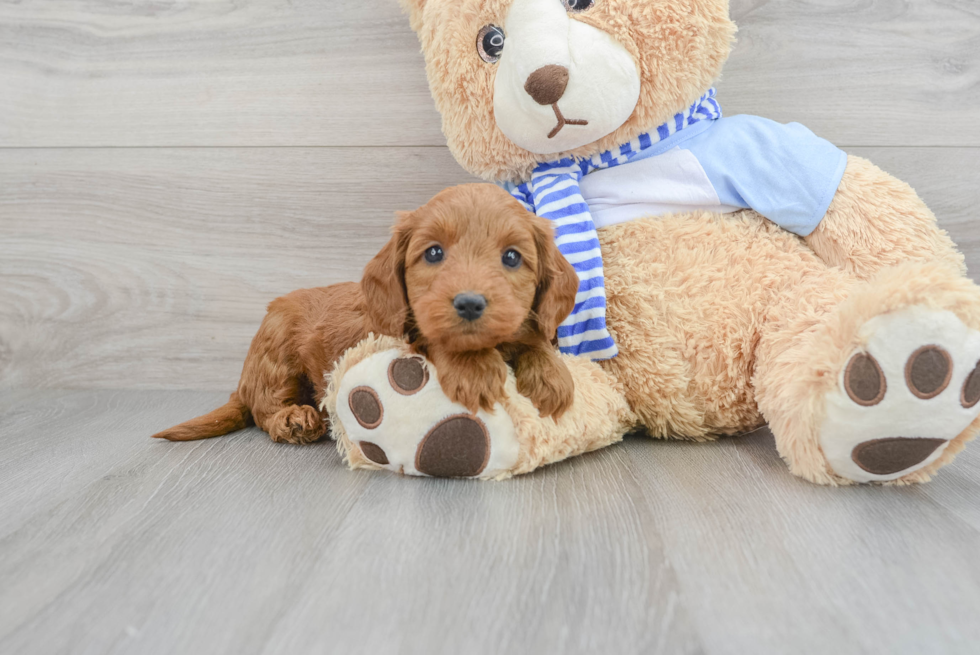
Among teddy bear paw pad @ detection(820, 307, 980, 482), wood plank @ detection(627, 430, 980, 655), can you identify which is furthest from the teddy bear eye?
teddy bear paw pad @ detection(820, 307, 980, 482)

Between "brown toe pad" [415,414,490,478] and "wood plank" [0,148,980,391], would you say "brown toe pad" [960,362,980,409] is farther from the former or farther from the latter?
"wood plank" [0,148,980,391]

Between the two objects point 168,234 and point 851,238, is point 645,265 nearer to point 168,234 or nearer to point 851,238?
point 851,238

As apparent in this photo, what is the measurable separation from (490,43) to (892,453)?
2.49ft

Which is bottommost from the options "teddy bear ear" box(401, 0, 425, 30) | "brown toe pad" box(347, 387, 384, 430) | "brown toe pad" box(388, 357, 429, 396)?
"brown toe pad" box(347, 387, 384, 430)

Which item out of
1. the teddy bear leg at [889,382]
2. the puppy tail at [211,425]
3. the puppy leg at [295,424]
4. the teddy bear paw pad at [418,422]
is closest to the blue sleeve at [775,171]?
the teddy bear leg at [889,382]

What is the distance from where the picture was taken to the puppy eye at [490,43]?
3.22ft

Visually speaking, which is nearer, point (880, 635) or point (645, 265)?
point (880, 635)

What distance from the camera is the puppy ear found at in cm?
86

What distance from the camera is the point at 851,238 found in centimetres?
97

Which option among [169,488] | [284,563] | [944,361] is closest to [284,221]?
[169,488]

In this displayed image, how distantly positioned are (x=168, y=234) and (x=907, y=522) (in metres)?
1.47

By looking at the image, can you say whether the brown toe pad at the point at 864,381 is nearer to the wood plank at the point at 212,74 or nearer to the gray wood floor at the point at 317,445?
the gray wood floor at the point at 317,445

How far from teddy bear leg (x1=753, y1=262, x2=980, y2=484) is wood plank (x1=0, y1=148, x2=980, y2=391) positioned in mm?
840

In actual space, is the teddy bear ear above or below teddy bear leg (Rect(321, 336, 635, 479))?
above
